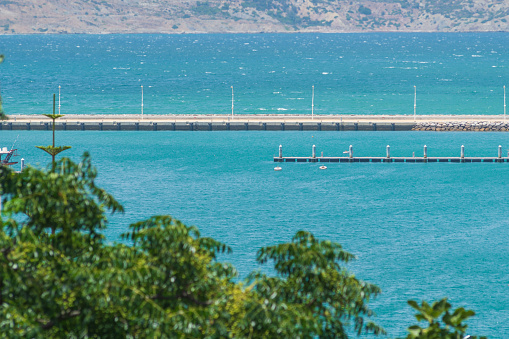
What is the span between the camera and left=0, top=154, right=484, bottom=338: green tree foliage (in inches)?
568

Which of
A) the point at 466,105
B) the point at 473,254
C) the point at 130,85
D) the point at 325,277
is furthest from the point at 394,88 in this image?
the point at 325,277

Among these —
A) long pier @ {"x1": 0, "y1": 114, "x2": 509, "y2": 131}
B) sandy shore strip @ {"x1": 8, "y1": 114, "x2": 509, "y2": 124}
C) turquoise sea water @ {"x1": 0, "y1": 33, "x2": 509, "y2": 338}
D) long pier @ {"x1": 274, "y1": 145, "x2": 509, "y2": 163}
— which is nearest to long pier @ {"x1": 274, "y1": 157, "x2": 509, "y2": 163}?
long pier @ {"x1": 274, "y1": 145, "x2": 509, "y2": 163}

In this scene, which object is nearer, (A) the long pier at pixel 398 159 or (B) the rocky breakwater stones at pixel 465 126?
(A) the long pier at pixel 398 159

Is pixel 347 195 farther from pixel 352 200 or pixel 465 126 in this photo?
pixel 465 126

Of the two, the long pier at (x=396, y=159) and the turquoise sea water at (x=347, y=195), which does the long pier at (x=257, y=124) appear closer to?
the turquoise sea water at (x=347, y=195)

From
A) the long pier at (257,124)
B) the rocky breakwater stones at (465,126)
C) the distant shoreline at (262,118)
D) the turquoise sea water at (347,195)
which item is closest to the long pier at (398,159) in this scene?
the turquoise sea water at (347,195)

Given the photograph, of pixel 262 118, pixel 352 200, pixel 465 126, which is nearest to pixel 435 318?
pixel 352 200

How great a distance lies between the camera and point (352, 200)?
67250 millimetres

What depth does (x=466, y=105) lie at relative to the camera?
135750mm

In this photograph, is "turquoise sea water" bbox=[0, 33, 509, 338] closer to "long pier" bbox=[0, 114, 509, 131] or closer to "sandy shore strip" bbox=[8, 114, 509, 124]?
"long pier" bbox=[0, 114, 509, 131]

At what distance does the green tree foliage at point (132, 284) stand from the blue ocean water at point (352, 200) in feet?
78.8

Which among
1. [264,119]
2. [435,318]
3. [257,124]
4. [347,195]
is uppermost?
[264,119]

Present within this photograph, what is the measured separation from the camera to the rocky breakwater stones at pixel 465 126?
4082 inches

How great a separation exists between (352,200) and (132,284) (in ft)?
176
